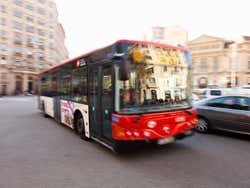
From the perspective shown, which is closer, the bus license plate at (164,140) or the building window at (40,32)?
the bus license plate at (164,140)

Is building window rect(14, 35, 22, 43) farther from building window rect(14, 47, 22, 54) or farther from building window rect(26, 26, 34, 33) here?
building window rect(26, 26, 34, 33)

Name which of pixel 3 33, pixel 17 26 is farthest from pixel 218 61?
pixel 3 33

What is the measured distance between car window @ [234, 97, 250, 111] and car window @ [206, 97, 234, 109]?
15 cm

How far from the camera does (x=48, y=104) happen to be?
10578 millimetres

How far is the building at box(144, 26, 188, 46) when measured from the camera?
72875 millimetres

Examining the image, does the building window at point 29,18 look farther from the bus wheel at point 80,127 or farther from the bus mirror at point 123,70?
the bus mirror at point 123,70

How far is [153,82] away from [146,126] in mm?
1060

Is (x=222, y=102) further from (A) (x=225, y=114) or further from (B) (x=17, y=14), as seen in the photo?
(B) (x=17, y=14)

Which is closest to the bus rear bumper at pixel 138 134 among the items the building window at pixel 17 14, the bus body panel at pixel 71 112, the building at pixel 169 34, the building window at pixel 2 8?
the bus body panel at pixel 71 112

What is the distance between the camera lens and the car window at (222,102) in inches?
261

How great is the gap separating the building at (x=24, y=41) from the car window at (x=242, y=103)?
49.2m

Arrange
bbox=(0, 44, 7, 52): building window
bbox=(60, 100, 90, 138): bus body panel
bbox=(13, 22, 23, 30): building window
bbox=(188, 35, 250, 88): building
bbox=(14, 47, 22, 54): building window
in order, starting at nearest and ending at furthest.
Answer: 1. bbox=(60, 100, 90, 138): bus body panel
2. bbox=(0, 44, 7, 52): building window
3. bbox=(188, 35, 250, 88): building
4. bbox=(13, 22, 23, 30): building window
5. bbox=(14, 47, 22, 54): building window

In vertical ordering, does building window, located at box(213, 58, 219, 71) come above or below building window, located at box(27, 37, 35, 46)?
below

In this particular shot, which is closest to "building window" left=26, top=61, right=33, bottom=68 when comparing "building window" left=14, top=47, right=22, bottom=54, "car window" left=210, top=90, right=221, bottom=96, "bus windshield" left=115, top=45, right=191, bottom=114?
"building window" left=14, top=47, right=22, bottom=54
